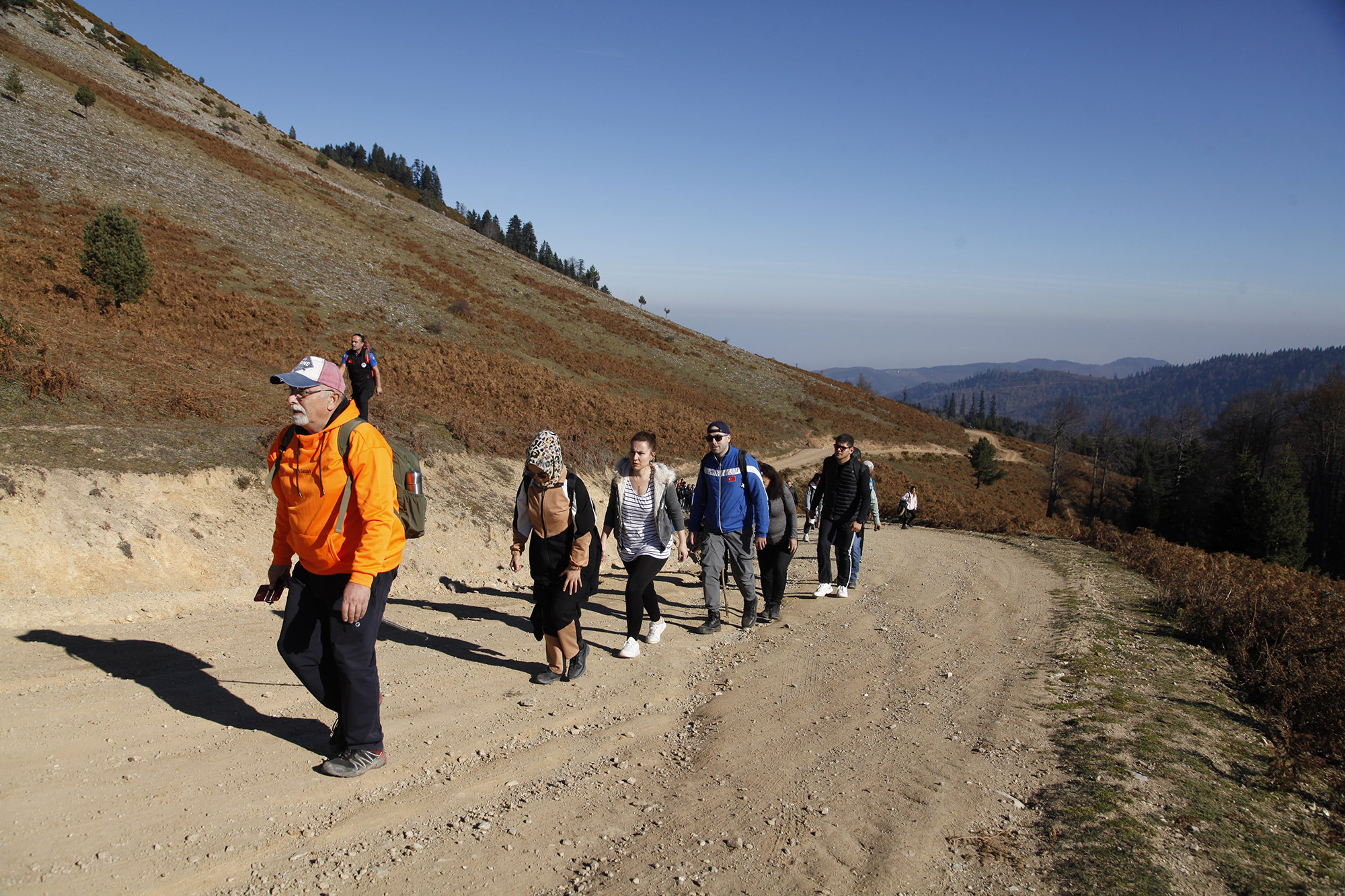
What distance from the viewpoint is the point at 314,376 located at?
137 inches

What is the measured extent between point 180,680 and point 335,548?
2499 mm

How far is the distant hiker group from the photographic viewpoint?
3.51 metres

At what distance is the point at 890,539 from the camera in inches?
602

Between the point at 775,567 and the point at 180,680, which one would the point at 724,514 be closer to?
the point at 775,567

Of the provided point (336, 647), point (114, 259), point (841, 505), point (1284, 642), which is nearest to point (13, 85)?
point (114, 259)

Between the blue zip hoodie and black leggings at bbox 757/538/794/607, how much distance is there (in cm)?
75

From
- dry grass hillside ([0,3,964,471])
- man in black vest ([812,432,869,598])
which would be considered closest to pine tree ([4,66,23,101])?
dry grass hillside ([0,3,964,471])

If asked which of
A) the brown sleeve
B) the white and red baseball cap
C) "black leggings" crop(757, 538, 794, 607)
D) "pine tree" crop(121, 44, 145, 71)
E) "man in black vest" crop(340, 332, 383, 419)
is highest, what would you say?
"pine tree" crop(121, 44, 145, 71)

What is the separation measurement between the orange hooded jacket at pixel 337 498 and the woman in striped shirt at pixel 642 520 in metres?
2.74

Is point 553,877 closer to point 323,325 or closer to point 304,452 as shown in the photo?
point 304,452

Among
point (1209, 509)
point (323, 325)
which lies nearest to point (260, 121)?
point (323, 325)

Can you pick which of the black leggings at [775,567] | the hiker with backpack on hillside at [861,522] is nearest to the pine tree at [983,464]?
the hiker with backpack on hillside at [861,522]

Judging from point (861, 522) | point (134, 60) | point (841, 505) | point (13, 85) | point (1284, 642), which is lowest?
point (1284, 642)

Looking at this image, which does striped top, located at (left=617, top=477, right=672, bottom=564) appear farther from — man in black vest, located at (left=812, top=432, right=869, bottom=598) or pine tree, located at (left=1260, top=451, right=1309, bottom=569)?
pine tree, located at (left=1260, top=451, right=1309, bottom=569)
